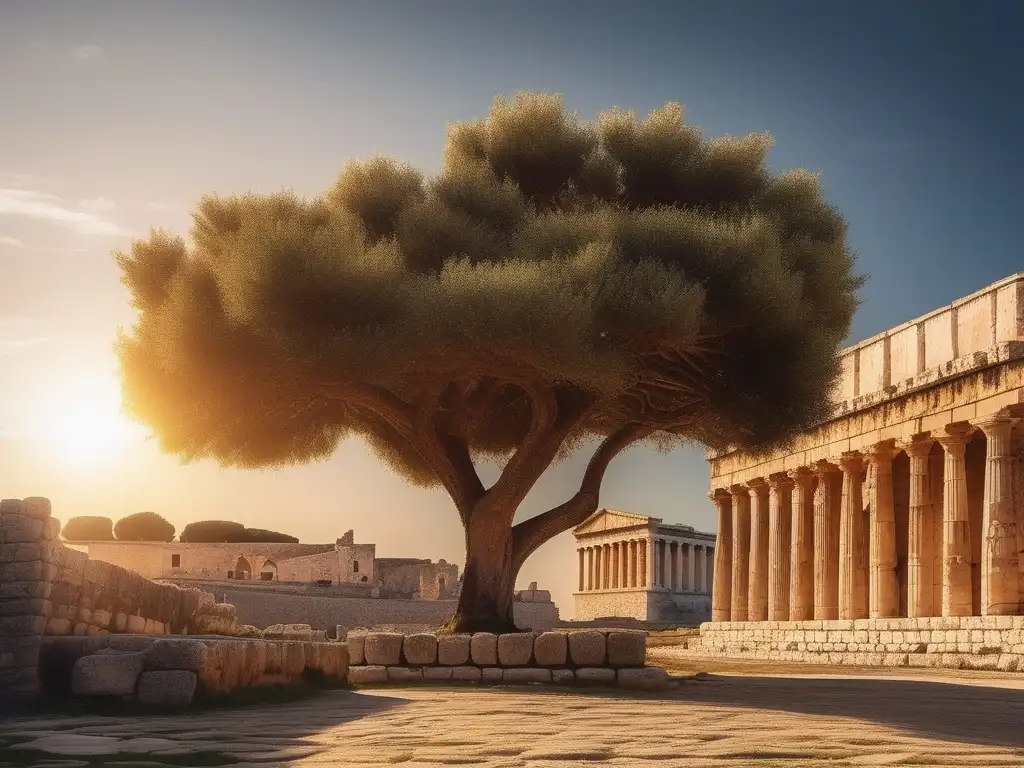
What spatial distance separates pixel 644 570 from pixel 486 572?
56.6 m

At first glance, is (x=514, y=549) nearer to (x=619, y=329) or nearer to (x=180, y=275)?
(x=619, y=329)

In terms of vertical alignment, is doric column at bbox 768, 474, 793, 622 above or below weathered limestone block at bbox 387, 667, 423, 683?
above

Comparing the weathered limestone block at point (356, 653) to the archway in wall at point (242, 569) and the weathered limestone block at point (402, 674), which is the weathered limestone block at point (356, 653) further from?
the archway in wall at point (242, 569)

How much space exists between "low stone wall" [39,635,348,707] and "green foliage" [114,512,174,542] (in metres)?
78.4

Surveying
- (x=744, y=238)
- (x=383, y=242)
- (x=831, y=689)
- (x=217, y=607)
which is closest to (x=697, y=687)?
(x=831, y=689)

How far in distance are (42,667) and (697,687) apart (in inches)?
334

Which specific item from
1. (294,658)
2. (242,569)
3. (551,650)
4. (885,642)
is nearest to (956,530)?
(885,642)

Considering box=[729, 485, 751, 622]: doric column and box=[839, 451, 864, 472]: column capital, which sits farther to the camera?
box=[729, 485, 751, 622]: doric column

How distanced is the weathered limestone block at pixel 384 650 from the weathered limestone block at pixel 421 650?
172 mm

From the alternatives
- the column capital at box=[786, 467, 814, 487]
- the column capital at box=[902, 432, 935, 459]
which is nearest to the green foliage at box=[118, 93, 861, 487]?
the column capital at box=[902, 432, 935, 459]

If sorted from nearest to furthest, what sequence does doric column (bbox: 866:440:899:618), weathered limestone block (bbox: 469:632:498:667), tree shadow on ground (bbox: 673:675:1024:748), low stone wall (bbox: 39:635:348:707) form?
tree shadow on ground (bbox: 673:675:1024:748), low stone wall (bbox: 39:635:348:707), weathered limestone block (bbox: 469:632:498:667), doric column (bbox: 866:440:899:618)

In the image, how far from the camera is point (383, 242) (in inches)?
779

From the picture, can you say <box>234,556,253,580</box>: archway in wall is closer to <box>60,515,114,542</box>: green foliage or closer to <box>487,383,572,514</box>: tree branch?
<box>60,515,114,542</box>: green foliage

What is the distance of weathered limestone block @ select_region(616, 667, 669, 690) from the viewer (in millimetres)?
17906
